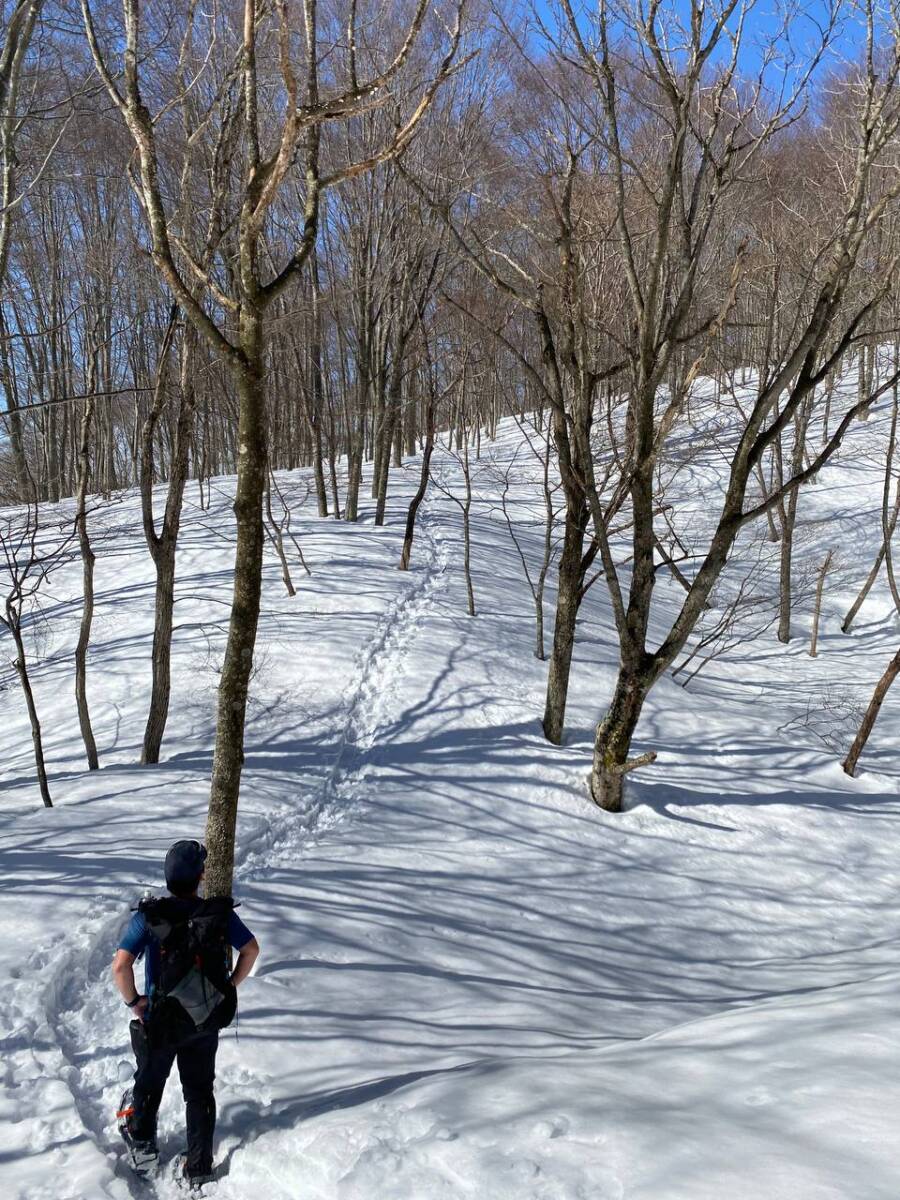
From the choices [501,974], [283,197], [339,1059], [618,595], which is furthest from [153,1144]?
[283,197]

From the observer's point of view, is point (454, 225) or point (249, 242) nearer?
point (249, 242)

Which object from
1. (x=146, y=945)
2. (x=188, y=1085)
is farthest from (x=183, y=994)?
(x=188, y=1085)

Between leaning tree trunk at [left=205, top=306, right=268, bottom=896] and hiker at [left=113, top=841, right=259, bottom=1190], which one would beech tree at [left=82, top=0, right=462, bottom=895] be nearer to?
leaning tree trunk at [left=205, top=306, right=268, bottom=896]

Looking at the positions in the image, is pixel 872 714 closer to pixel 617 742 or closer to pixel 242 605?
pixel 617 742

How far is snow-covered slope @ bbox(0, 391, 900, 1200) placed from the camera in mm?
3066

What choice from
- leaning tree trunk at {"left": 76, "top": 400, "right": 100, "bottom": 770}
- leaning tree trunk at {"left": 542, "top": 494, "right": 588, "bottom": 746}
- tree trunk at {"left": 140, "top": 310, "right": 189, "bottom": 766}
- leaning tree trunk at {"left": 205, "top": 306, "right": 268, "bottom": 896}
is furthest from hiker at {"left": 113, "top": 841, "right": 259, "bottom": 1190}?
leaning tree trunk at {"left": 76, "top": 400, "right": 100, "bottom": 770}

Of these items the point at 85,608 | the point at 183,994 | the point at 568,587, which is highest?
the point at 568,587

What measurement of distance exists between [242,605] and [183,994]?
2006mm

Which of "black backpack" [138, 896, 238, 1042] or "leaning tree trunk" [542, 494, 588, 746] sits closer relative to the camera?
"black backpack" [138, 896, 238, 1042]

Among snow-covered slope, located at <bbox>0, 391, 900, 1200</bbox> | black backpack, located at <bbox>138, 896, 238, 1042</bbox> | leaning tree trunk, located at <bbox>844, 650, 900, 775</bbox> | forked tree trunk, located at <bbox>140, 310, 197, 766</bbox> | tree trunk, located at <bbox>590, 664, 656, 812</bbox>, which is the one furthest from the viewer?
leaning tree trunk, located at <bbox>844, 650, 900, 775</bbox>

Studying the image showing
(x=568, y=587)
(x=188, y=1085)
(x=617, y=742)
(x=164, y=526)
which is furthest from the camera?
(x=164, y=526)

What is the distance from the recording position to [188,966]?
3.42 m

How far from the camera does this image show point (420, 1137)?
3.20m

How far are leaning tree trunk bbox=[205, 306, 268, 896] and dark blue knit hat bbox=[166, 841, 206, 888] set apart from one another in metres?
0.95
